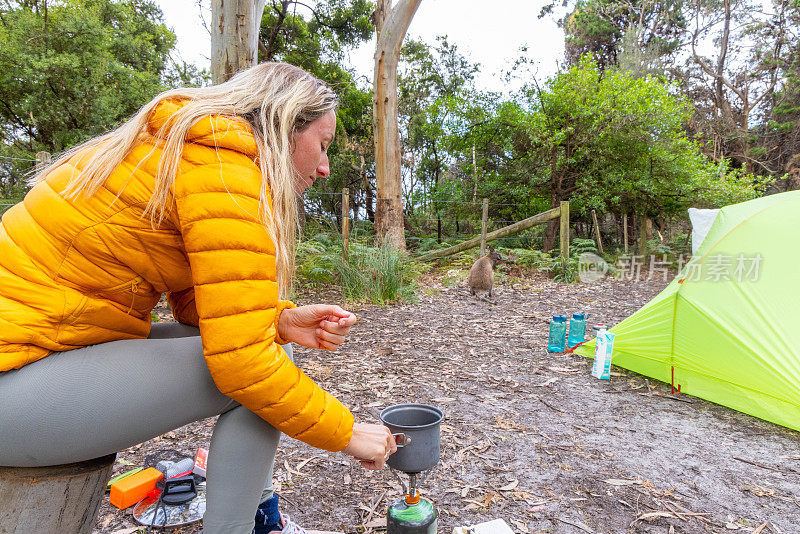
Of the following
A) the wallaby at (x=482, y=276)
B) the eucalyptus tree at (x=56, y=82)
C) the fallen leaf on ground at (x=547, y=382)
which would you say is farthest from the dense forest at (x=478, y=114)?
the fallen leaf on ground at (x=547, y=382)

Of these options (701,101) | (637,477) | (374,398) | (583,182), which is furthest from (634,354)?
(701,101)

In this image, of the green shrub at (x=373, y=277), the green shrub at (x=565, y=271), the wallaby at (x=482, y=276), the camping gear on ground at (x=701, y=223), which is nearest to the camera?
the camping gear on ground at (x=701, y=223)

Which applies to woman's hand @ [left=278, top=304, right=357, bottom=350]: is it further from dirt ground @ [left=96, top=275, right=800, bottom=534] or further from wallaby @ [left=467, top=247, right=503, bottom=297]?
wallaby @ [left=467, top=247, right=503, bottom=297]

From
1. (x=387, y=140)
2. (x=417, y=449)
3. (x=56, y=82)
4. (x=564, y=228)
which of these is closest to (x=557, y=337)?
(x=417, y=449)

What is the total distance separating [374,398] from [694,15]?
2480 cm

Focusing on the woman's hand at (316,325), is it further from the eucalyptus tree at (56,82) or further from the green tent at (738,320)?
the eucalyptus tree at (56,82)

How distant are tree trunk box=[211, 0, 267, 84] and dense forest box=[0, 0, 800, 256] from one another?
98.4 inches

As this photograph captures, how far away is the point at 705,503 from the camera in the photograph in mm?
2117

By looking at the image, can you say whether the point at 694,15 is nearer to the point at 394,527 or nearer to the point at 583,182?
the point at 583,182

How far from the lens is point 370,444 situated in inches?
52.6

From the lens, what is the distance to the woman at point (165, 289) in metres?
1.08

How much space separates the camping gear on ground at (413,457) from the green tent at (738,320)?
8.17ft

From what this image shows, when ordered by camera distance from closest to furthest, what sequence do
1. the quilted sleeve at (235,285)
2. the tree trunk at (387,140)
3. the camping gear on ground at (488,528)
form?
the quilted sleeve at (235,285)
the camping gear on ground at (488,528)
the tree trunk at (387,140)

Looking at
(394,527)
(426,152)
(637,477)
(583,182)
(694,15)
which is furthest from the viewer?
(694,15)
